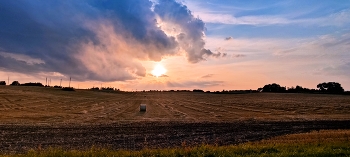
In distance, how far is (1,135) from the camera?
2858cm

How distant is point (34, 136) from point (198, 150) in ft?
57.8

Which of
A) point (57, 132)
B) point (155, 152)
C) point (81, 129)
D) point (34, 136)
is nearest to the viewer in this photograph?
point (155, 152)

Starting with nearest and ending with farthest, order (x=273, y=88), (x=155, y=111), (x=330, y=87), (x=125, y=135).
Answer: (x=125, y=135), (x=155, y=111), (x=330, y=87), (x=273, y=88)

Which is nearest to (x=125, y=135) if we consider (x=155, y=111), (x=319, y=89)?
(x=155, y=111)

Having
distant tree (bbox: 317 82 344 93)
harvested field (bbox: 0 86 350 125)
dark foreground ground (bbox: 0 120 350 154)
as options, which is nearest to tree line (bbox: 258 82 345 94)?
distant tree (bbox: 317 82 344 93)

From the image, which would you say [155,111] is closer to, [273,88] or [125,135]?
[125,135]

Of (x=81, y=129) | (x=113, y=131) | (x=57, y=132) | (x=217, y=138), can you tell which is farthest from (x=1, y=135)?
(x=217, y=138)

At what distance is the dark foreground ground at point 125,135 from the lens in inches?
955

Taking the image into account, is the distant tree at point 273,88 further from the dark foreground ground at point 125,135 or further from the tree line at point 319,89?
the dark foreground ground at point 125,135

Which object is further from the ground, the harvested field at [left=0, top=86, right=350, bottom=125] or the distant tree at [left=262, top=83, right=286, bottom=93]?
the distant tree at [left=262, top=83, right=286, bottom=93]

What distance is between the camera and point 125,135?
96.4ft

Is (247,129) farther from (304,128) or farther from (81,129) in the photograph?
(81,129)

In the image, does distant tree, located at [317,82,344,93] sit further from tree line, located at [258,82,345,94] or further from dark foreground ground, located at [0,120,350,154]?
dark foreground ground, located at [0,120,350,154]

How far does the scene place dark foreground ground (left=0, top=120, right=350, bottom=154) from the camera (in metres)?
24.3
